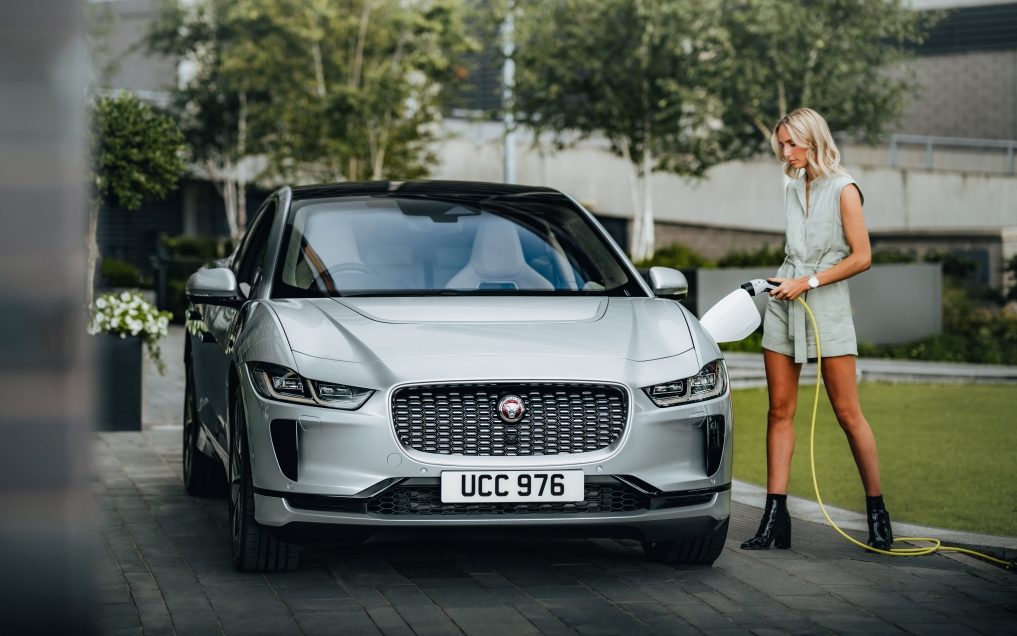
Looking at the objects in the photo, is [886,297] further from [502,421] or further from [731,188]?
[502,421]

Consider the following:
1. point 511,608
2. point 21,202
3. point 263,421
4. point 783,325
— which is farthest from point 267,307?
point 21,202

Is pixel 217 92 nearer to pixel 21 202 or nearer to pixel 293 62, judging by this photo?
pixel 293 62

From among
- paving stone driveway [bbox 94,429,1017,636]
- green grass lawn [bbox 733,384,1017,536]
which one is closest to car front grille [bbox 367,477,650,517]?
paving stone driveway [bbox 94,429,1017,636]

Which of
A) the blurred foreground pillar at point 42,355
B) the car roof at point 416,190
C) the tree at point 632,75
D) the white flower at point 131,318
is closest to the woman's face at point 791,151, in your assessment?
the car roof at point 416,190

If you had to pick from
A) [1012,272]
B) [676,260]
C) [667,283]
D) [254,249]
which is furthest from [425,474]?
[1012,272]

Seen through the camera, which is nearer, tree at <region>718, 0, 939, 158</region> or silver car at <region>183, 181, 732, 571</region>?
silver car at <region>183, 181, 732, 571</region>

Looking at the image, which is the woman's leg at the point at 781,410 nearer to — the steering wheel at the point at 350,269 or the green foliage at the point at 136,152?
the steering wheel at the point at 350,269

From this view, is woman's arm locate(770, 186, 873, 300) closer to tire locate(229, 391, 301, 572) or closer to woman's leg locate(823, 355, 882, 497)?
woman's leg locate(823, 355, 882, 497)

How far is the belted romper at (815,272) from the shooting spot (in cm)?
625

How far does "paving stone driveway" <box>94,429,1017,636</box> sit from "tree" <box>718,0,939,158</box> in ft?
56.8

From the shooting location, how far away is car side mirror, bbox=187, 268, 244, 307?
606cm

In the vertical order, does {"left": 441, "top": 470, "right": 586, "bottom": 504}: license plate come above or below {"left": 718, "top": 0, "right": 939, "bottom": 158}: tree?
below

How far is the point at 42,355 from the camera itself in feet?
3.77

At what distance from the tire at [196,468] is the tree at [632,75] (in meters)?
16.5
